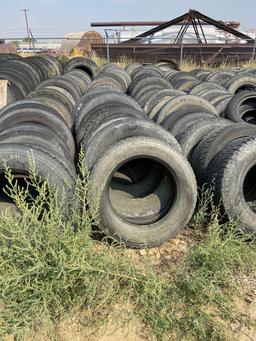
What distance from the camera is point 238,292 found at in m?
2.86

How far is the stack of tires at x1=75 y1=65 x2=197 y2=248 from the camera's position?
3268 millimetres

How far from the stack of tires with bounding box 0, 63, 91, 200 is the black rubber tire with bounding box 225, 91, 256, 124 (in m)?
2.63

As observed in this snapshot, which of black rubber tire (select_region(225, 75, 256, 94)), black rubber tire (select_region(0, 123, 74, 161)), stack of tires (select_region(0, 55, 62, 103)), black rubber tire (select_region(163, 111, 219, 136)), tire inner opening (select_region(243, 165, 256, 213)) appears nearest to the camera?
black rubber tire (select_region(0, 123, 74, 161))

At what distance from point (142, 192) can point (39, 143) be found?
136 centimetres

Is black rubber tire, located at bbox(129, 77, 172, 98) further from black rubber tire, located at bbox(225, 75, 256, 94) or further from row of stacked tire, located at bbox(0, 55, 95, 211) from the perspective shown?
row of stacked tire, located at bbox(0, 55, 95, 211)

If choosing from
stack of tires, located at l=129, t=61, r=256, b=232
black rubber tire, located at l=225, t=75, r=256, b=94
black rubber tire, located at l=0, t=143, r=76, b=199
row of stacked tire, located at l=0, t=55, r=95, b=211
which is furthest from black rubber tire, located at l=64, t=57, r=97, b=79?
black rubber tire, located at l=0, t=143, r=76, b=199

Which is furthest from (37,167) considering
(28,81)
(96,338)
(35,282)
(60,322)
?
(28,81)

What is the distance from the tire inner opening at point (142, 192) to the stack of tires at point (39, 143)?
22.9 inches

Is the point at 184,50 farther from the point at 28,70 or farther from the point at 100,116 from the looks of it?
the point at 100,116

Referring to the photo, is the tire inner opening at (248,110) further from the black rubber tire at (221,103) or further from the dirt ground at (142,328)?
the dirt ground at (142,328)

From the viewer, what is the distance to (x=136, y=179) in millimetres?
4473

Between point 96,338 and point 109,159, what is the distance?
150 cm

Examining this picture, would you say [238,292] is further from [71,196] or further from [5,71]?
[5,71]

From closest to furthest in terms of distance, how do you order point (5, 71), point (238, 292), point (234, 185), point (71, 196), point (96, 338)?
1. point (96, 338)
2. point (238, 292)
3. point (71, 196)
4. point (234, 185)
5. point (5, 71)
